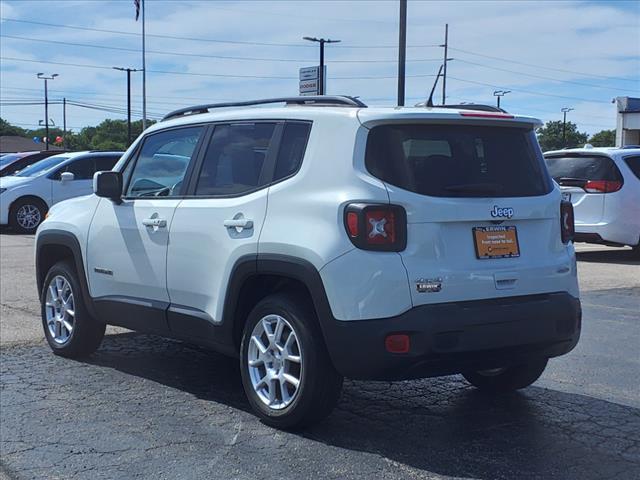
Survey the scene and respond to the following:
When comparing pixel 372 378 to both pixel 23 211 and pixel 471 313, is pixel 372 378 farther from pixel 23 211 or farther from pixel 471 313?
pixel 23 211

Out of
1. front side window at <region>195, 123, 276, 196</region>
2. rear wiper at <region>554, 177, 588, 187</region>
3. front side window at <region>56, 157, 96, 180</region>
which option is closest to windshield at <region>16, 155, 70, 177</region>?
front side window at <region>56, 157, 96, 180</region>

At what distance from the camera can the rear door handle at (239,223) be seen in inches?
192

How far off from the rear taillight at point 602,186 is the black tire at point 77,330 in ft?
27.3

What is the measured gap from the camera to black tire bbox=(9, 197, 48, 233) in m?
17.0

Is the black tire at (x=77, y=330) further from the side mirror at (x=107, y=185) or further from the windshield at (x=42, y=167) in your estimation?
the windshield at (x=42, y=167)

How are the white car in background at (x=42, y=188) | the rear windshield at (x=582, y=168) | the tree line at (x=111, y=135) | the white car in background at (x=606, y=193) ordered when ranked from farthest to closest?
the tree line at (x=111, y=135)
the white car in background at (x=42, y=188)
the rear windshield at (x=582, y=168)
the white car in background at (x=606, y=193)

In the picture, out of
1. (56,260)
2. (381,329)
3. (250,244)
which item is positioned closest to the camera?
(381,329)

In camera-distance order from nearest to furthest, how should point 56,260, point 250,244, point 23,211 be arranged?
point 250,244
point 56,260
point 23,211

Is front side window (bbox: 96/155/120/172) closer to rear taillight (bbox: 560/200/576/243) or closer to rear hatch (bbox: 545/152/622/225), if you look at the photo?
rear hatch (bbox: 545/152/622/225)

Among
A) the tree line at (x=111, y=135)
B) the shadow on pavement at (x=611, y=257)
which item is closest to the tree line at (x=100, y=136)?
the tree line at (x=111, y=135)

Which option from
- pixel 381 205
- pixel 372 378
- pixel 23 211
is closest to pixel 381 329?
pixel 372 378

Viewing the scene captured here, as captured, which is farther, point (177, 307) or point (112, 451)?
point (177, 307)

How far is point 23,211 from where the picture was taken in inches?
674

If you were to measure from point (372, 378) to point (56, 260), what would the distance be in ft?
11.9
